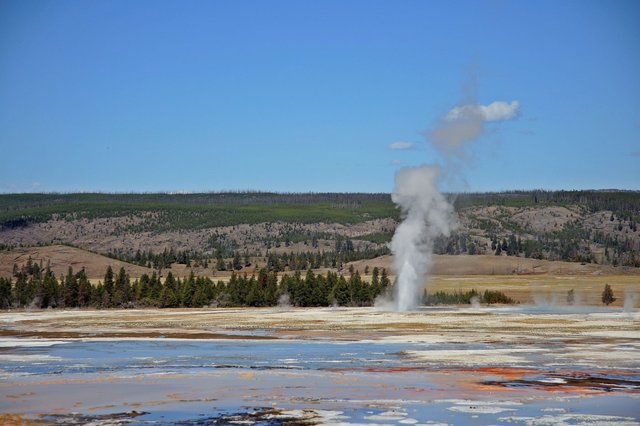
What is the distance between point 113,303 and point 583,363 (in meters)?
83.6

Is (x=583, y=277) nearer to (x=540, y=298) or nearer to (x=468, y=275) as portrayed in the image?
(x=468, y=275)

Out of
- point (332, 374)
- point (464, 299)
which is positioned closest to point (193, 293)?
point (464, 299)

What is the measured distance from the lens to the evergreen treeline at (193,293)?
383ft

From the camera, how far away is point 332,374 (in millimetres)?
41000

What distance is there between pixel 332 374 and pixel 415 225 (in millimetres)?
55360

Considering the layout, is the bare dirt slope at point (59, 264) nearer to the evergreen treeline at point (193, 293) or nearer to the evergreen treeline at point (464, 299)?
the evergreen treeline at point (193, 293)

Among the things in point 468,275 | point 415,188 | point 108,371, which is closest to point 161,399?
point 108,371

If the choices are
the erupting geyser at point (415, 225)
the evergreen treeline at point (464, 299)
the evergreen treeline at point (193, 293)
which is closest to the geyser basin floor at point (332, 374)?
the erupting geyser at point (415, 225)

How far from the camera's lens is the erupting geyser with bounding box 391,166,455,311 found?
95750mm

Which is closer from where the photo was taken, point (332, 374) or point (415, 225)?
point (332, 374)

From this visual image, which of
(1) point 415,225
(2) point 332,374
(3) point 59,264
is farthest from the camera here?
(3) point 59,264

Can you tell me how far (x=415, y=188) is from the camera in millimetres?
96375

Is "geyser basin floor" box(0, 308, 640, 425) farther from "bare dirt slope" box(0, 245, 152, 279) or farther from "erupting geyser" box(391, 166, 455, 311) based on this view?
"bare dirt slope" box(0, 245, 152, 279)

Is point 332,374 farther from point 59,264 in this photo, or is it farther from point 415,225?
point 59,264
